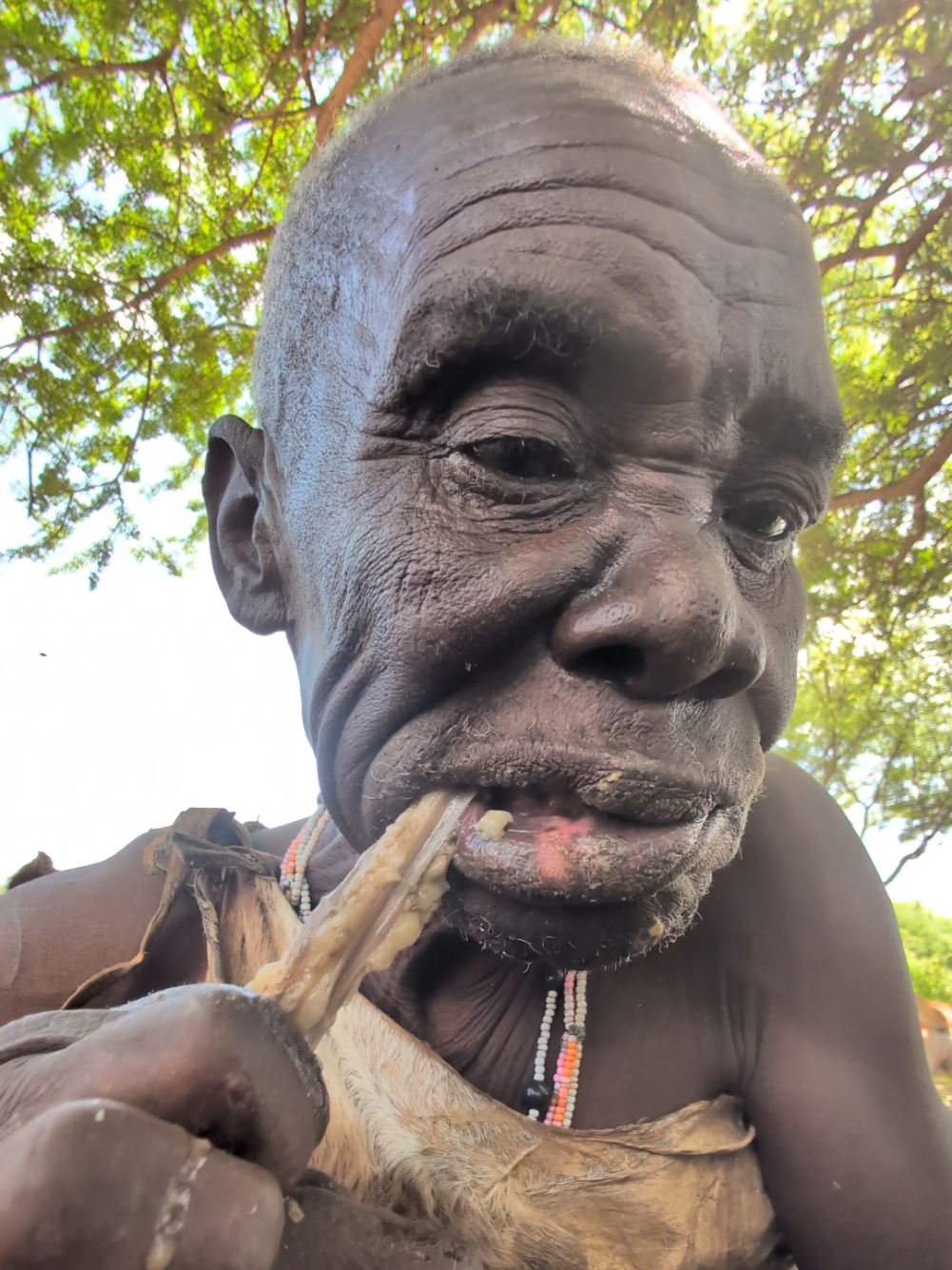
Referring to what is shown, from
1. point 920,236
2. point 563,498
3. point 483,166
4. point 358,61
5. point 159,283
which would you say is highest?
point 920,236

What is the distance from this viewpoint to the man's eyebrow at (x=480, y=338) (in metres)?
0.93

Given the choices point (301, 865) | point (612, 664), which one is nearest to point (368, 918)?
point (612, 664)

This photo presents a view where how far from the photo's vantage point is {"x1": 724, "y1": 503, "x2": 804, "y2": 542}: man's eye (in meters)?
Result: 1.10

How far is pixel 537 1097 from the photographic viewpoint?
116cm

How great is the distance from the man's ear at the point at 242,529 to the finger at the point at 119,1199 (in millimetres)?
791

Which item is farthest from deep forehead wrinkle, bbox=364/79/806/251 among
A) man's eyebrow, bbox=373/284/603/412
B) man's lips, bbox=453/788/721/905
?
man's lips, bbox=453/788/721/905

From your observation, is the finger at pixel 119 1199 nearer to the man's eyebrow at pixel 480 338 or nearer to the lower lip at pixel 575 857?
the lower lip at pixel 575 857

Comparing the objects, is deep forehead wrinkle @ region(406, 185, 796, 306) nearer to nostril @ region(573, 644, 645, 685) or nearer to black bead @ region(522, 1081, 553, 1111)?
nostril @ region(573, 644, 645, 685)

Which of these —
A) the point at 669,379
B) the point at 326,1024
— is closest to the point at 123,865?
the point at 326,1024

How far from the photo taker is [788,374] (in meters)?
1.04

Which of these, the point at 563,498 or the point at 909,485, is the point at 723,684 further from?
the point at 909,485

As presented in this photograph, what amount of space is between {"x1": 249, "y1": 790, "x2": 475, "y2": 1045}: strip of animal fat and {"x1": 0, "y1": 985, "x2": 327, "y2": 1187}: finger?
0.06 meters

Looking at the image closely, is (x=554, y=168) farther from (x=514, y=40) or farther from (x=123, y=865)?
(x=123, y=865)

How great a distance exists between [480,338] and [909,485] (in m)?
4.09
